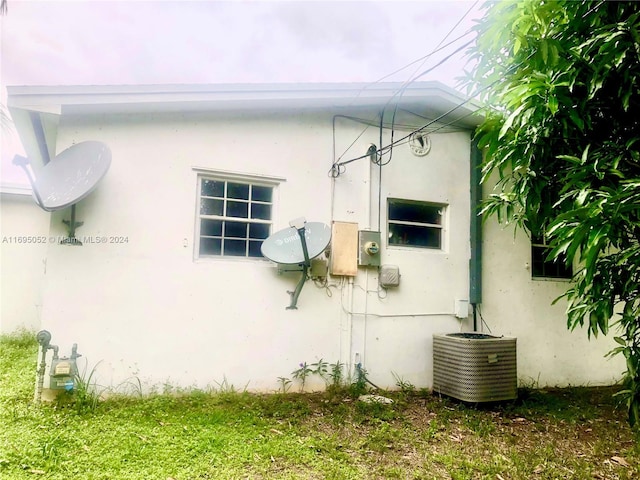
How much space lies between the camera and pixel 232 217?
460 cm

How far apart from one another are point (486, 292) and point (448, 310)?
66 cm

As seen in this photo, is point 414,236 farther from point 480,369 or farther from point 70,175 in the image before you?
point 70,175

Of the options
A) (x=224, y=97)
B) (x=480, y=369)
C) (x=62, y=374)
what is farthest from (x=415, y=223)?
(x=62, y=374)

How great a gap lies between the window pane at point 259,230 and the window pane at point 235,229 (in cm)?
7

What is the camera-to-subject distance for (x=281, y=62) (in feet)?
17.2

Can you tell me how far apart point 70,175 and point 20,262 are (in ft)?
13.5

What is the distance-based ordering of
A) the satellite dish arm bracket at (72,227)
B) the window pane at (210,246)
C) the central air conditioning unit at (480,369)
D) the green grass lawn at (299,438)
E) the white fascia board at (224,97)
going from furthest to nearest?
the window pane at (210,246) < the central air conditioning unit at (480,369) < the satellite dish arm bracket at (72,227) < the white fascia board at (224,97) < the green grass lawn at (299,438)

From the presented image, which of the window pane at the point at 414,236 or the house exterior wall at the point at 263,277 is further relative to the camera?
the window pane at the point at 414,236

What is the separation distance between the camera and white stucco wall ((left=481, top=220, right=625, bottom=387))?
5.49 metres

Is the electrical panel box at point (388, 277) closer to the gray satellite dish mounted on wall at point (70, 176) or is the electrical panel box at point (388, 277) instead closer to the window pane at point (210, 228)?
the window pane at point (210, 228)

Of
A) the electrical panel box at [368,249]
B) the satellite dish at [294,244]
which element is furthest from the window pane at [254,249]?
the electrical panel box at [368,249]

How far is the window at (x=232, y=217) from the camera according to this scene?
4.50 meters

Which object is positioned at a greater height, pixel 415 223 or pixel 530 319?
pixel 415 223

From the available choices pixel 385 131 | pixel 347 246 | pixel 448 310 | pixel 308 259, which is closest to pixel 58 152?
pixel 308 259
